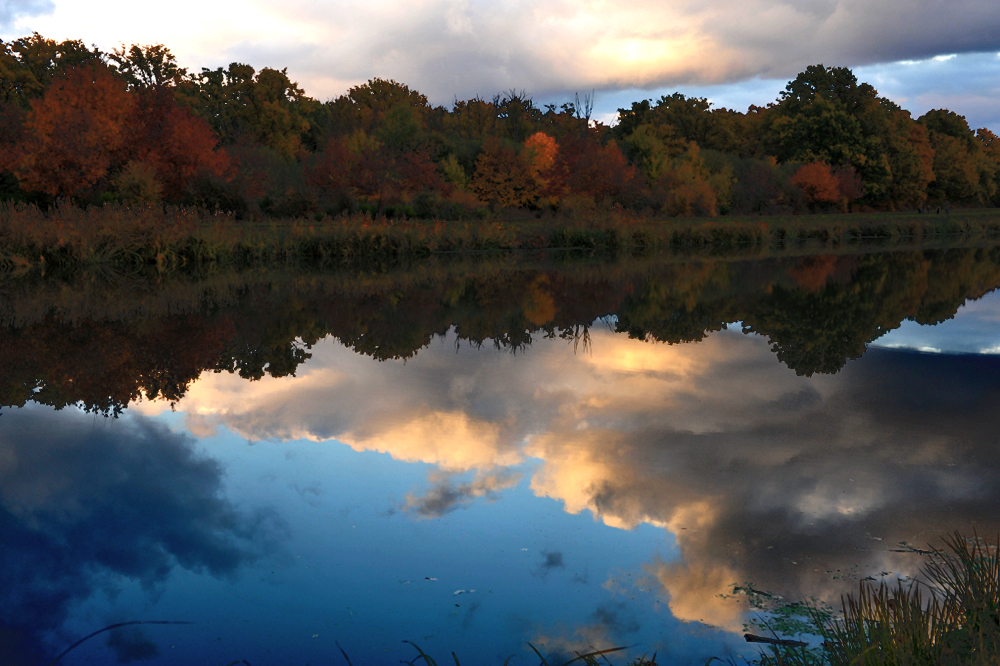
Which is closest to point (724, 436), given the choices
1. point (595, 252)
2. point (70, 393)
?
point (70, 393)

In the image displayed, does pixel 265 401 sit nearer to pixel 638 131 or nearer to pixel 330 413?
pixel 330 413

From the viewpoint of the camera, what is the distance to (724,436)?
22.2ft

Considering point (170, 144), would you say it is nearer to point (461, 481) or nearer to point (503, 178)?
point (503, 178)

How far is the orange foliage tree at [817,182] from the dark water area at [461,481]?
1975 inches

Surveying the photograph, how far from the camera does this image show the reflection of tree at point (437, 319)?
9575 mm

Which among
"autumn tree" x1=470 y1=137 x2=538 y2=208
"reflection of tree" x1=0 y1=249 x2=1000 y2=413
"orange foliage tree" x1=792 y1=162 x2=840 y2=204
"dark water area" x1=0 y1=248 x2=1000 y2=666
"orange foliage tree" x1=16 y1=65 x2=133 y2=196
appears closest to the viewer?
"dark water area" x1=0 y1=248 x2=1000 y2=666

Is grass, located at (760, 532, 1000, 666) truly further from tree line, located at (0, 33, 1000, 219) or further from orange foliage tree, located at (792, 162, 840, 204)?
orange foliage tree, located at (792, 162, 840, 204)

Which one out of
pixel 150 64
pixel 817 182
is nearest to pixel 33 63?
pixel 150 64

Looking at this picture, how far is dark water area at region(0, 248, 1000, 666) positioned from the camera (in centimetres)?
375

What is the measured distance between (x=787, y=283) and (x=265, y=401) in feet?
49.8

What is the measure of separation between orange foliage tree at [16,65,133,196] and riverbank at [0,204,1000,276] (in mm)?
4848

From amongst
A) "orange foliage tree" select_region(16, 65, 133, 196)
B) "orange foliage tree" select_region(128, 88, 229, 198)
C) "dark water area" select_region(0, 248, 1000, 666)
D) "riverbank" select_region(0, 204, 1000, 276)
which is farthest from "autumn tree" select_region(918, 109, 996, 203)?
"dark water area" select_region(0, 248, 1000, 666)

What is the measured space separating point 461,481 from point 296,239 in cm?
2308

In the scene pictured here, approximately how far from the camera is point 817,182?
59281 mm
